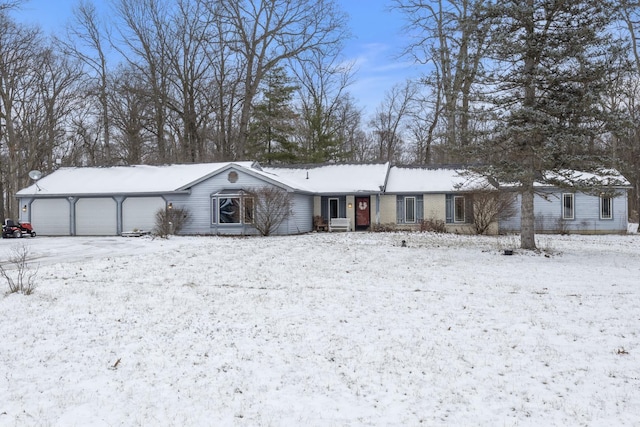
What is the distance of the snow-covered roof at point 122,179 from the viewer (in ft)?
77.4

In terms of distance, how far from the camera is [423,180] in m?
25.1

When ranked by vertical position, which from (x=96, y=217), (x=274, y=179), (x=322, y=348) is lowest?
(x=322, y=348)

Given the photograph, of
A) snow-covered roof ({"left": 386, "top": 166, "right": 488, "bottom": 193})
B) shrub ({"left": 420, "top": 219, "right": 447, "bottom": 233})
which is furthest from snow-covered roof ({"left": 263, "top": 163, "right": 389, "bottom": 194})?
shrub ({"left": 420, "top": 219, "right": 447, "bottom": 233})

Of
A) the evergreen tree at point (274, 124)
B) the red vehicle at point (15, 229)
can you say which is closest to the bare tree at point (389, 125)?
the evergreen tree at point (274, 124)

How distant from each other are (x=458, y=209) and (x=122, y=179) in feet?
59.5

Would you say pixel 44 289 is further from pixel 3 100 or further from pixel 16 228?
pixel 3 100

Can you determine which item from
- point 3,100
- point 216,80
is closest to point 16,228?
point 3,100

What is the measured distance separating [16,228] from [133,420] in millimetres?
22693

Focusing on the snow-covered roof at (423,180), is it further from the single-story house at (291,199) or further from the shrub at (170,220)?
the shrub at (170,220)

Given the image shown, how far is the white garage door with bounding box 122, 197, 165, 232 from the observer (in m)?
23.3

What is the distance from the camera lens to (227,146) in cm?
3656

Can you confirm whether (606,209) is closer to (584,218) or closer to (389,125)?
(584,218)

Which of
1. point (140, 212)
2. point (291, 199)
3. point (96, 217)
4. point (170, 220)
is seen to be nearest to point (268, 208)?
point (291, 199)

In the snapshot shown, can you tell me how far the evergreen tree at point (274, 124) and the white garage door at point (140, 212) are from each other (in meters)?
13.2
